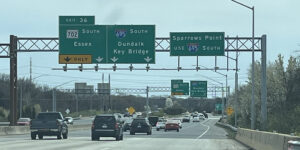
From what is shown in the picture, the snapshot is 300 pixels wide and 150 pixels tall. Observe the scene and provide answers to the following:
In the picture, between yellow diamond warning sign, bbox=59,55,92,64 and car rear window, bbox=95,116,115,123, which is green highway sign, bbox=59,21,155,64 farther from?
car rear window, bbox=95,116,115,123

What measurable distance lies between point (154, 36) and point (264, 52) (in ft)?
28.5

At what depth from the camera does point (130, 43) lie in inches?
1877

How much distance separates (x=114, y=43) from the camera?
47625mm

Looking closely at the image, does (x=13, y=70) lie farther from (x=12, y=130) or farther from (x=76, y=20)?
(x=76, y=20)

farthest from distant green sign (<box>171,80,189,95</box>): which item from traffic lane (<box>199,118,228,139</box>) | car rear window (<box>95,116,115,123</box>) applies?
car rear window (<box>95,116,115,123</box>)

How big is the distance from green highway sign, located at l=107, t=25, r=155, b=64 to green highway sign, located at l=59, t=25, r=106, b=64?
0.68 meters

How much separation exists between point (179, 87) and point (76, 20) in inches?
1844

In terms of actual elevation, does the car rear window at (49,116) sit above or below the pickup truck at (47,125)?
above

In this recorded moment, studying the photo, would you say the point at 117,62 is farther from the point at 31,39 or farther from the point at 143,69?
the point at 31,39

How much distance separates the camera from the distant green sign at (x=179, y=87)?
92438 millimetres

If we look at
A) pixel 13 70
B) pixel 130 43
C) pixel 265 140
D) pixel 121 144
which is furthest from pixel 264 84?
pixel 13 70

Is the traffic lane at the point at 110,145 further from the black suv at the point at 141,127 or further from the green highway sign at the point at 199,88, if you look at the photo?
the green highway sign at the point at 199,88

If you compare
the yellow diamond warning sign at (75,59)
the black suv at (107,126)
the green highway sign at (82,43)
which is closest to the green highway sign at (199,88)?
the green highway sign at (82,43)

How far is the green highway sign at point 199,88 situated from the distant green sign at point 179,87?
3.63ft
